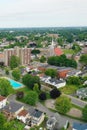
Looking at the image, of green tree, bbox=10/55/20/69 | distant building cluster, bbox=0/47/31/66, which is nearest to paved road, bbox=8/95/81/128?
green tree, bbox=10/55/20/69

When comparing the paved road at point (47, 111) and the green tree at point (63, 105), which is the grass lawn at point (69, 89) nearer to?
the paved road at point (47, 111)

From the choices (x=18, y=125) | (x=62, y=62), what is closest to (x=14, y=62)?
(x=62, y=62)

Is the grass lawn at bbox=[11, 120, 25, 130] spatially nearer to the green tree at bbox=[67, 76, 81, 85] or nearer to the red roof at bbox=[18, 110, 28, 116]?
the red roof at bbox=[18, 110, 28, 116]

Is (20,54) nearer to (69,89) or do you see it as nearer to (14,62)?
(14,62)

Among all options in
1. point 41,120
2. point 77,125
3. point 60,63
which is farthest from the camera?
point 60,63

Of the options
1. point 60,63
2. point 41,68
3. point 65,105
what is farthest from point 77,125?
point 60,63

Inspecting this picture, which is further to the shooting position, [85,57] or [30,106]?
[85,57]

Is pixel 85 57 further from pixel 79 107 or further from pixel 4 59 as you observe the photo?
pixel 79 107

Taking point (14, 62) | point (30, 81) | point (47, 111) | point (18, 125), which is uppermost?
point (30, 81)
